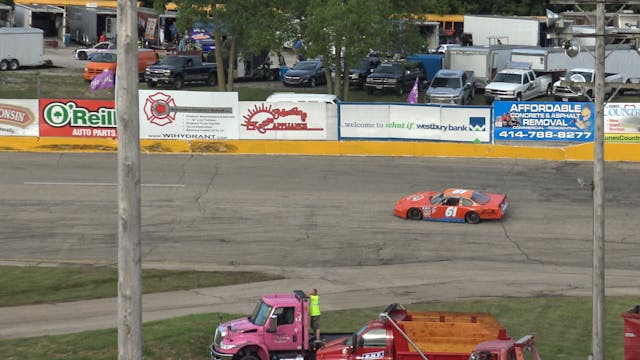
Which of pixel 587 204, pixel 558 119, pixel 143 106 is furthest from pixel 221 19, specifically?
pixel 587 204

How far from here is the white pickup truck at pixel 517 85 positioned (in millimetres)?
54719

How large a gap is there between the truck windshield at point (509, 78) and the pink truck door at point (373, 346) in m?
39.9

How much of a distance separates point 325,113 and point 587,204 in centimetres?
1136

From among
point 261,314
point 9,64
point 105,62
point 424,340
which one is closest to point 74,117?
point 105,62

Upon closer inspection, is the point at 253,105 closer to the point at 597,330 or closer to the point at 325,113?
the point at 325,113

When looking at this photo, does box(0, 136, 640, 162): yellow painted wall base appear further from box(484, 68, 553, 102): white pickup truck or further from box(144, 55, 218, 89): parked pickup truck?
box(144, 55, 218, 89): parked pickup truck

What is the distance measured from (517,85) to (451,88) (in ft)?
12.3

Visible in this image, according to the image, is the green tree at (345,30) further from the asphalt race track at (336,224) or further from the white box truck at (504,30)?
the white box truck at (504,30)

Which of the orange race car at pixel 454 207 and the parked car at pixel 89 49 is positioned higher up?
the parked car at pixel 89 49

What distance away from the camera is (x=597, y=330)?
60.8 ft

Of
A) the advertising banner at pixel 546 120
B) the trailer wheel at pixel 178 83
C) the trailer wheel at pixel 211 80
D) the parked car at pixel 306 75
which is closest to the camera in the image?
the advertising banner at pixel 546 120

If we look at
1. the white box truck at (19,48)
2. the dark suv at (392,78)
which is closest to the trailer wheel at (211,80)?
the dark suv at (392,78)

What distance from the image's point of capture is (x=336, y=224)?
110 feet

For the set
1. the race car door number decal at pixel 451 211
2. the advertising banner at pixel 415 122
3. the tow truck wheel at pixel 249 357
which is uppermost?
the advertising banner at pixel 415 122
